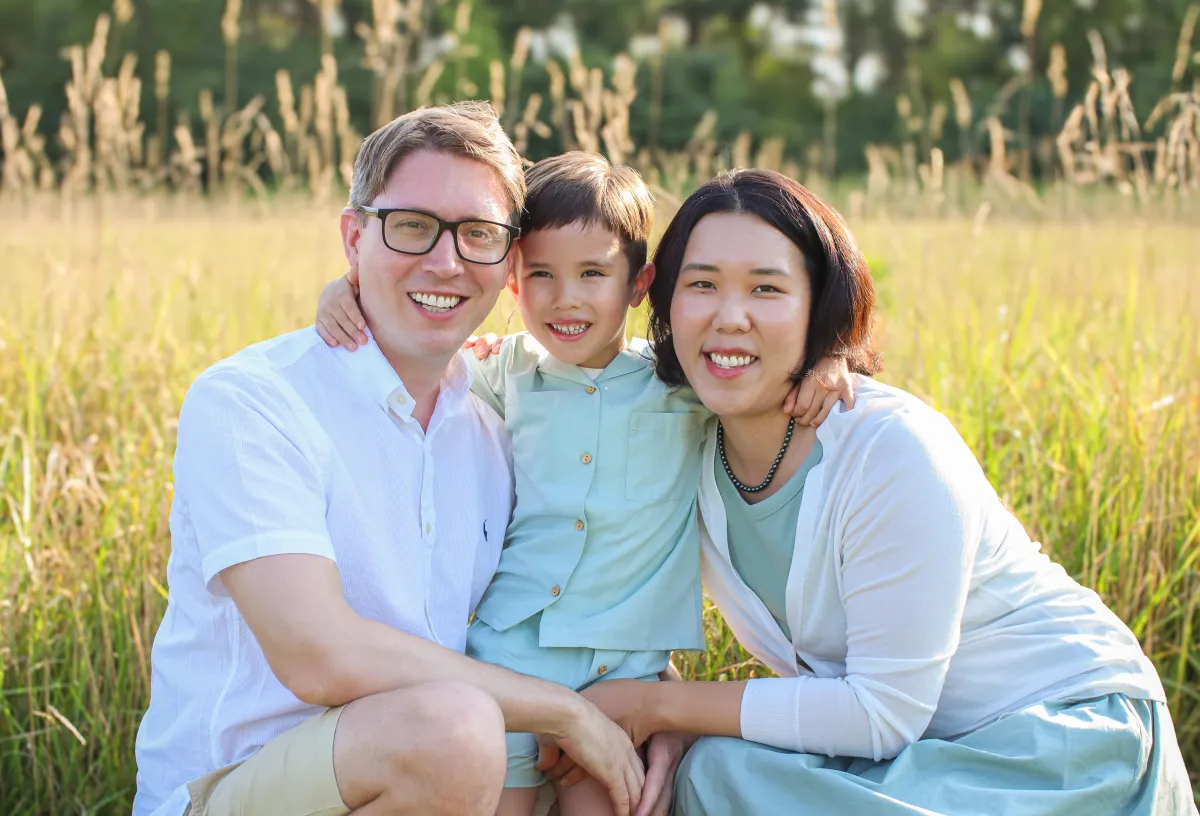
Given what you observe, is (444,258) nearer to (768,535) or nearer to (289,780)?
(768,535)

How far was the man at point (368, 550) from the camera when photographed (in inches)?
68.9

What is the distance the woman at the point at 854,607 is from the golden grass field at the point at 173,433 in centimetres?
64

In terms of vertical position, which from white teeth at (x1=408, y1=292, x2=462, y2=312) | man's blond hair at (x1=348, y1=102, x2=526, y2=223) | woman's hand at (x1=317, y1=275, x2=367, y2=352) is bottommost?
woman's hand at (x1=317, y1=275, x2=367, y2=352)

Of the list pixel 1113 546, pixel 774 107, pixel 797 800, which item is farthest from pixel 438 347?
pixel 774 107

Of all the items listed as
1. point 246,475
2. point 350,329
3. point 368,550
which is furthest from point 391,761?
point 350,329

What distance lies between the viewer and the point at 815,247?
83.5 inches

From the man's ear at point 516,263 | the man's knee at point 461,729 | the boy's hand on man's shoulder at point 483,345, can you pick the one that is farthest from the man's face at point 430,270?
the man's knee at point 461,729

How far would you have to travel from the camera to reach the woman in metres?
1.88

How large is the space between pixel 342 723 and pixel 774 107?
970 inches

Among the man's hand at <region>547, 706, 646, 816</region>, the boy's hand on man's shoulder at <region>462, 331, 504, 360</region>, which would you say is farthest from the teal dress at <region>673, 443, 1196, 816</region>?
the boy's hand on man's shoulder at <region>462, 331, 504, 360</region>

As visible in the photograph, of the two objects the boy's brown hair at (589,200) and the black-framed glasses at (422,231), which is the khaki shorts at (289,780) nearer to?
the black-framed glasses at (422,231)

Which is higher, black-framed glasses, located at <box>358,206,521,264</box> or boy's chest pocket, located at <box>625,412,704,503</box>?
black-framed glasses, located at <box>358,206,521,264</box>

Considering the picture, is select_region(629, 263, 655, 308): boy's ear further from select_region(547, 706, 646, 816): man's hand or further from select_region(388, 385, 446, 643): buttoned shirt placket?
select_region(547, 706, 646, 816): man's hand

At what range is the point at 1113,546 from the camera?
9.40 ft
